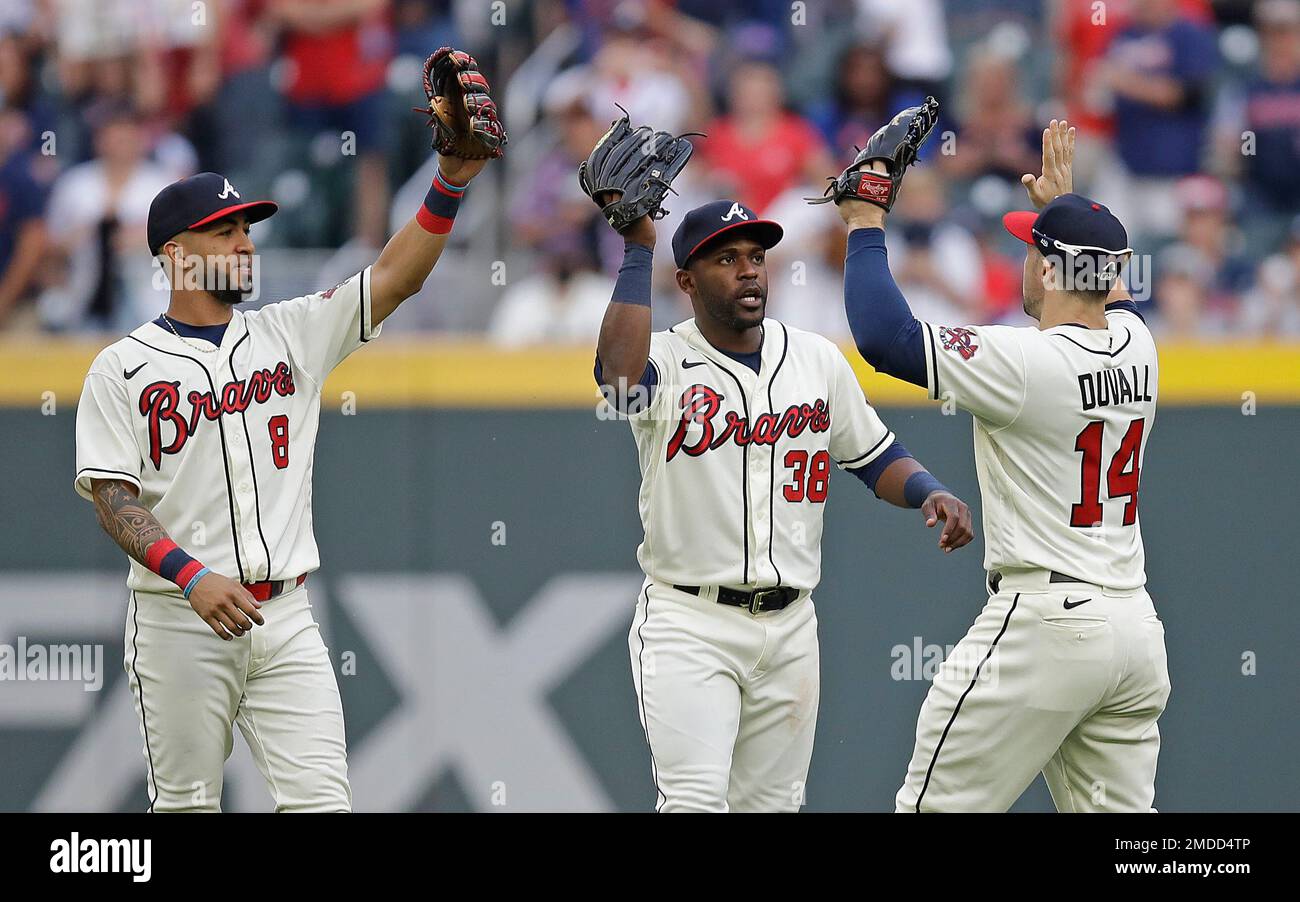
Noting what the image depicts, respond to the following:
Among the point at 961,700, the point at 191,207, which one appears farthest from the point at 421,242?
the point at 961,700

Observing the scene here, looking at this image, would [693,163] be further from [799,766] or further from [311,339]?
[799,766]

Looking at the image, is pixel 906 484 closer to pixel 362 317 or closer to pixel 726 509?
pixel 726 509

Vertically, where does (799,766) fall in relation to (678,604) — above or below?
below

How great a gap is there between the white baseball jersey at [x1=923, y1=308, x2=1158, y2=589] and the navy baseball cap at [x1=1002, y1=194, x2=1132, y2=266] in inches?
7.5

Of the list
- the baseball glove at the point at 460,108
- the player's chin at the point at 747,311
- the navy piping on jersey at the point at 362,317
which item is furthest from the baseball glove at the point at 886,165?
the navy piping on jersey at the point at 362,317

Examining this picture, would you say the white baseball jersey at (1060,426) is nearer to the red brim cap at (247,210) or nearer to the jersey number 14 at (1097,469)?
the jersey number 14 at (1097,469)

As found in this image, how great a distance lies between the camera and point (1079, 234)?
4188mm

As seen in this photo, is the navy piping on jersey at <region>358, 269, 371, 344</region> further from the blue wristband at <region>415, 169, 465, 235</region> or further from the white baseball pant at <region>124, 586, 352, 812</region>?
the white baseball pant at <region>124, 586, 352, 812</region>

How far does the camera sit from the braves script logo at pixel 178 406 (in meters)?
4.36

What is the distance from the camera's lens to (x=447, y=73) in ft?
14.1

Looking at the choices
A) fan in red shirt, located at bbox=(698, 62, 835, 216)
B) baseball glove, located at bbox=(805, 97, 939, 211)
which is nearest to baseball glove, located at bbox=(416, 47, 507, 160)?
baseball glove, located at bbox=(805, 97, 939, 211)
